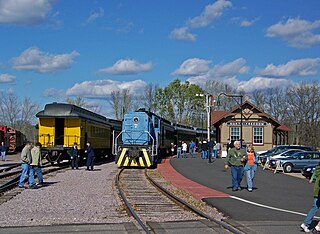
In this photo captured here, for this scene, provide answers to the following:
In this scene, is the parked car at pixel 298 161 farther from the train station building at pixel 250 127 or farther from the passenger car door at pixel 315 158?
the train station building at pixel 250 127

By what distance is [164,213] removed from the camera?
12.5 meters

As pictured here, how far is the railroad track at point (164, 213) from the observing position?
411 inches

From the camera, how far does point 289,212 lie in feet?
42.8

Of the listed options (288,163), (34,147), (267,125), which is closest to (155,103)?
(267,125)

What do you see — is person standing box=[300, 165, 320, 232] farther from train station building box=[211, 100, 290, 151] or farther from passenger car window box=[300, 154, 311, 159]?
train station building box=[211, 100, 290, 151]

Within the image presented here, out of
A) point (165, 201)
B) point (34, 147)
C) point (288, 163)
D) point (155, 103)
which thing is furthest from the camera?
point (155, 103)

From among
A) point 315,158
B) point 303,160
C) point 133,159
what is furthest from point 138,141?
point 315,158

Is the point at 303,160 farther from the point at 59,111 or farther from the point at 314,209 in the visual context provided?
the point at 314,209

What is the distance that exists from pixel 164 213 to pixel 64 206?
3.01 m

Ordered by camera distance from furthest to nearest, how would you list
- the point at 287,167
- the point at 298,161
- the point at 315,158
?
the point at 315,158, the point at 298,161, the point at 287,167

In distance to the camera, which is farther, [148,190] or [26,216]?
[148,190]

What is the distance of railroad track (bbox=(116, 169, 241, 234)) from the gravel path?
0.50 metres

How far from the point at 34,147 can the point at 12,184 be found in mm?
1654

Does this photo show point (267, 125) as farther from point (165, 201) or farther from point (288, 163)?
point (165, 201)
